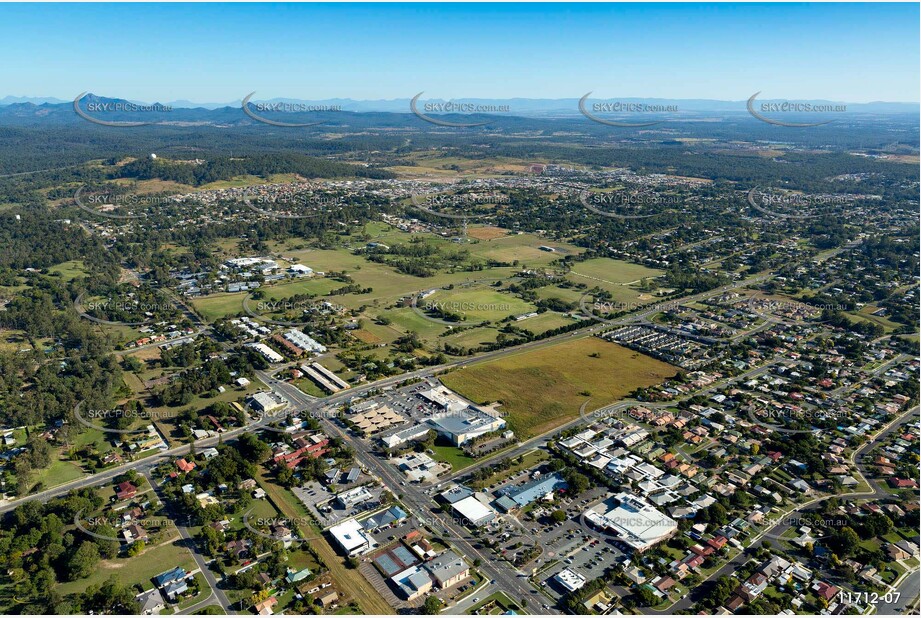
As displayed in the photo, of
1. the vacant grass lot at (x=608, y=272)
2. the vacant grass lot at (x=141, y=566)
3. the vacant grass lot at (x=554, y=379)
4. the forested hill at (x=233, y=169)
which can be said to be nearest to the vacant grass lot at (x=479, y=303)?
the vacant grass lot at (x=554, y=379)

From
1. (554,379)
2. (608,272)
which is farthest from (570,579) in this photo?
(608,272)

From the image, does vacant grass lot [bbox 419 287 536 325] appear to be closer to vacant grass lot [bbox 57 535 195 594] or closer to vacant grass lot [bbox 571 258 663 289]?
vacant grass lot [bbox 571 258 663 289]

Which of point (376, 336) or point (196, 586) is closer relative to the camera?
point (196, 586)

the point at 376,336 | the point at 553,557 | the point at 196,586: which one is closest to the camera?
the point at 196,586

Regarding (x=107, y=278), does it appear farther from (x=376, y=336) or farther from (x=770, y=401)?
(x=770, y=401)

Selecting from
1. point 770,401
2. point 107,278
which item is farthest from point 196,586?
point 107,278

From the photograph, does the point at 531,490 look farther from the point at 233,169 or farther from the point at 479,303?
the point at 233,169
